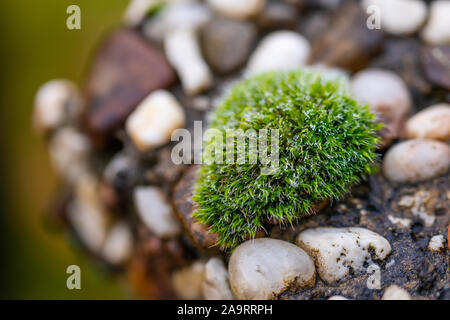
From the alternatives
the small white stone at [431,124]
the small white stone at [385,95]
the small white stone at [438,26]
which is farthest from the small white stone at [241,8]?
the small white stone at [431,124]

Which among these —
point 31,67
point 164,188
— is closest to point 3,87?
point 31,67

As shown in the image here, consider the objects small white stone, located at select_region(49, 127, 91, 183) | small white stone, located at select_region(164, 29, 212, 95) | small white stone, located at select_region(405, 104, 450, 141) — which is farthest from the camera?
small white stone, located at select_region(49, 127, 91, 183)

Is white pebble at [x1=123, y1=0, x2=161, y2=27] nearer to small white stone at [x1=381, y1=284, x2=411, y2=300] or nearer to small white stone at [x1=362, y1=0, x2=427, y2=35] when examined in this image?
small white stone at [x1=362, y1=0, x2=427, y2=35]

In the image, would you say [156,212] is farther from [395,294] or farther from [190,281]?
[395,294]

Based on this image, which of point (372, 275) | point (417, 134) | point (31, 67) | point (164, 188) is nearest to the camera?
point (372, 275)

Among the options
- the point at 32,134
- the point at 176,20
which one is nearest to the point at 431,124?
the point at 176,20

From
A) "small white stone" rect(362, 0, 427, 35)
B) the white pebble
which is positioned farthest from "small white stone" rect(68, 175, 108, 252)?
"small white stone" rect(362, 0, 427, 35)
